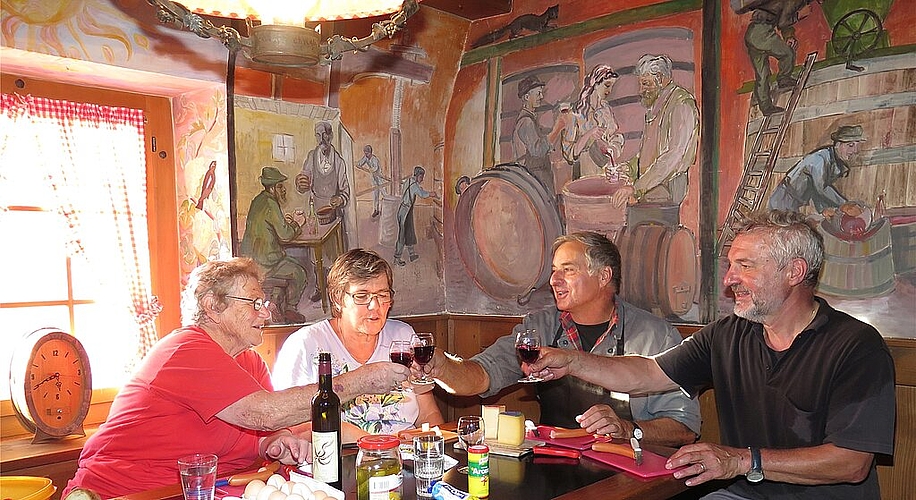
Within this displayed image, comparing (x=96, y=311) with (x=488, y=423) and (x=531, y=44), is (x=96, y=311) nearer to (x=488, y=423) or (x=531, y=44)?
(x=488, y=423)

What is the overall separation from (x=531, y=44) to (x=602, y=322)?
1853 mm

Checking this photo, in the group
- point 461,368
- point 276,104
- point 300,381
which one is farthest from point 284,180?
point 461,368

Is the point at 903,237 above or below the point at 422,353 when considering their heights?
above

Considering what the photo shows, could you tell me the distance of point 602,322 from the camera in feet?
11.4

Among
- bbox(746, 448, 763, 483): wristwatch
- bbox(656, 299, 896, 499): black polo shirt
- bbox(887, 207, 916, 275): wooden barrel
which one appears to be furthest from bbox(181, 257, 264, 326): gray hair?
bbox(887, 207, 916, 275): wooden barrel

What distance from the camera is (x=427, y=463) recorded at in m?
2.02

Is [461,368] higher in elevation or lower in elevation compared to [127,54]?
lower

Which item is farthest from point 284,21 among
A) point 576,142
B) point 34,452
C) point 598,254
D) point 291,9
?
point 576,142

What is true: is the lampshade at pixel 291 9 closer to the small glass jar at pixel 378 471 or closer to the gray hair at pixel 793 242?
the small glass jar at pixel 378 471

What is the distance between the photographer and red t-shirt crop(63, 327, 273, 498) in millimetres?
2402

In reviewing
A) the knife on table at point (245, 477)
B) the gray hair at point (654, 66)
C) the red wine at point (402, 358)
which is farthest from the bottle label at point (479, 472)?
the gray hair at point (654, 66)

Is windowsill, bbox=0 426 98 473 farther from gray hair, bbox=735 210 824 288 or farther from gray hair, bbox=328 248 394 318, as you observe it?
gray hair, bbox=735 210 824 288

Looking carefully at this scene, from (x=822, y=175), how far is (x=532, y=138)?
64.7 inches

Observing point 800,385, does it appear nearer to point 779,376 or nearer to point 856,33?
point 779,376
